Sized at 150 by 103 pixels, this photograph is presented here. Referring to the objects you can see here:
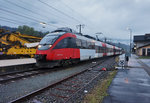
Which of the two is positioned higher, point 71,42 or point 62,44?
point 71,42

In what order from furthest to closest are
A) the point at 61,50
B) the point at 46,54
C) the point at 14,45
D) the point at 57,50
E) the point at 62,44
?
the point at 14,45, the point at 62,44, the point at 61,50, the point at 57,50, the point at 46,54

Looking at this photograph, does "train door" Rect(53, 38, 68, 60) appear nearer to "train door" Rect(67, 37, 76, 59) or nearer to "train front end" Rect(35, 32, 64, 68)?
"train front end" Rect(35, 32, 64, 68)

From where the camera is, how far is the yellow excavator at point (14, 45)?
62.2ft

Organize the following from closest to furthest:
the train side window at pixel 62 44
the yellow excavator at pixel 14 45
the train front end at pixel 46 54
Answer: the train front end at pixel 46 54 → the train side window at pixel 62 44 → the yellow excavator at pixel 14 45

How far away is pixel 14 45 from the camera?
2036cm

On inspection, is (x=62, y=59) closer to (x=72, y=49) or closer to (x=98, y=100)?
(x=72, y=49)

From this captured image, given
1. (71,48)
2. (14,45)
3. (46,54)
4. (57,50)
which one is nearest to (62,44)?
(57,50)

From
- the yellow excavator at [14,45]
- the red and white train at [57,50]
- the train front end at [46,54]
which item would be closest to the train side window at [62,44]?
the red and white train at [57,50]

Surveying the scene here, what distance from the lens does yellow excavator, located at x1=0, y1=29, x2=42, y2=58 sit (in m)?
19.0

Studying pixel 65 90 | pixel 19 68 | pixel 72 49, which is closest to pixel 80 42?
pixel 72 49

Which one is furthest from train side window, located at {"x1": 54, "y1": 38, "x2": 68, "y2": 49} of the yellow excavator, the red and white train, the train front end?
the yellow excavator

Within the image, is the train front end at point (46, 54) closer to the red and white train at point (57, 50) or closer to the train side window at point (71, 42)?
the red and white train at point (57, 50)

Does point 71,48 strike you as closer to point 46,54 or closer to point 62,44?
point 62,44

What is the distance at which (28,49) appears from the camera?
21.8 metres
